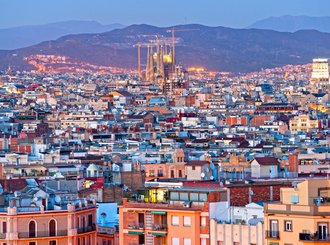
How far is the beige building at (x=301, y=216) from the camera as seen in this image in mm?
30156

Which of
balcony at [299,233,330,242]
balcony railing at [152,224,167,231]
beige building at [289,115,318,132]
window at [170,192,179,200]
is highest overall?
window at [170,192,179,200]

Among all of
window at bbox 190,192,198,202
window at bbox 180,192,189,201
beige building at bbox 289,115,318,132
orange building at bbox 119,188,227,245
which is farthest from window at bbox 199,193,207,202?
beige building at bbox 289,115,318,132

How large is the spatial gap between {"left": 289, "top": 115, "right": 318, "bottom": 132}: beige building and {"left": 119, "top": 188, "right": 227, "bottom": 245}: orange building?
95.6 metres

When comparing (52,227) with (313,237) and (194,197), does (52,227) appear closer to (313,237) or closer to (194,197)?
(194,197)

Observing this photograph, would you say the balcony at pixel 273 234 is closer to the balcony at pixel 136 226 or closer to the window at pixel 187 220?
the window at pixel 187 220

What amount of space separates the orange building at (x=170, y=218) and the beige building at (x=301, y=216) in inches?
102

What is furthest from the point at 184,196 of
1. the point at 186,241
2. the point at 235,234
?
the point at 235,234

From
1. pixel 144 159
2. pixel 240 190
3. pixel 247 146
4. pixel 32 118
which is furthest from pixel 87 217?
pixel 32 118

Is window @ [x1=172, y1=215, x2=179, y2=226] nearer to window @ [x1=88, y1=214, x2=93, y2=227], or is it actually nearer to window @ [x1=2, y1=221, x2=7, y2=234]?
window @ [x1=2, y1=221, x2=7, y2=234]

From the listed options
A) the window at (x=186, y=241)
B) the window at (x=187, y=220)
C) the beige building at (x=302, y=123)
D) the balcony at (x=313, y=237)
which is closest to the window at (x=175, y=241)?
the window at (x=186, y=241)

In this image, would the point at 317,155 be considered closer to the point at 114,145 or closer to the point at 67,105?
the point at 114,145

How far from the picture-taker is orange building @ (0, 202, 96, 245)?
123 feet

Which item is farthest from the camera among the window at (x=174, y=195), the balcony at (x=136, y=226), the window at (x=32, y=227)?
the window at (x=32, y=227)

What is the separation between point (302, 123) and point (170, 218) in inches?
4014
